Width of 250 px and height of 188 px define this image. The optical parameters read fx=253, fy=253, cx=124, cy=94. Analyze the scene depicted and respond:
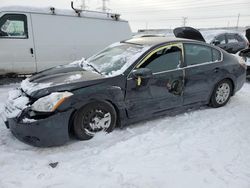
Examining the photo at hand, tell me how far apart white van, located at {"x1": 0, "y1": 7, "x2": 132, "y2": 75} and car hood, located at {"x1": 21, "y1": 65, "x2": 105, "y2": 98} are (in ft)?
9.78

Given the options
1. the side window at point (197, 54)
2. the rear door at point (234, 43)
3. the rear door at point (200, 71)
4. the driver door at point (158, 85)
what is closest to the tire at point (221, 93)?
the rear door at point (200, 71)

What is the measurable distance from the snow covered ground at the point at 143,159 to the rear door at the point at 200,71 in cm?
65

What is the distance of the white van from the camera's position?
6.65m

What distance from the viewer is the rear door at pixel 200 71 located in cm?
461

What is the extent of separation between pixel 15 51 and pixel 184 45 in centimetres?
452

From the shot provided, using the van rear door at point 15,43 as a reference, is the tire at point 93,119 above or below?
below

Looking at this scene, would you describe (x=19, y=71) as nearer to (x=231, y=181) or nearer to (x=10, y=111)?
(x=10, y=111)

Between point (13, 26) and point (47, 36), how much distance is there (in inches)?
34.8

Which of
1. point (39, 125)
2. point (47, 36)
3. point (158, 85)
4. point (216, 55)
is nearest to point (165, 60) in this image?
point (158, 85)

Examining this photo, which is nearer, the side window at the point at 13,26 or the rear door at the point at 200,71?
the rear door at the point at 200,71

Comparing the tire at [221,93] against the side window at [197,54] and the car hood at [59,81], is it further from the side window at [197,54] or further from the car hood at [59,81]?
the car hood at [59,81]

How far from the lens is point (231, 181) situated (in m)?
2.86

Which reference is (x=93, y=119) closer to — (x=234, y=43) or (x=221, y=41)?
(x=221, y=41)

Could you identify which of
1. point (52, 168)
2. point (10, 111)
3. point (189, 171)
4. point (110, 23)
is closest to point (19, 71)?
point (110, 23)
